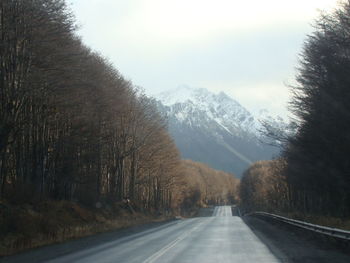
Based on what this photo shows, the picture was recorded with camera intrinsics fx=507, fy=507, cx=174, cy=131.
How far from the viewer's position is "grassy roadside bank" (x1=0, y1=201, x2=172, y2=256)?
70.5ft

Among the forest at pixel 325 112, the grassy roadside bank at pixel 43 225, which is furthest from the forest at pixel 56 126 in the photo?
the forest at pixel 325 112

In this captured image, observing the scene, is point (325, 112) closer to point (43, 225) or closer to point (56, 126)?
point (43, 225)

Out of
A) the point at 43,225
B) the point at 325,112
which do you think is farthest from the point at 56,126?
the point at 325,112

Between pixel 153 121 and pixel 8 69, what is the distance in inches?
1321

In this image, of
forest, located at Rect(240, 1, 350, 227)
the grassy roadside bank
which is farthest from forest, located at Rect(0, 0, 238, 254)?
forest, located at Rect(240, 1, 350, 227)

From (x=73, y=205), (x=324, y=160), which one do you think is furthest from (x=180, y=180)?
(x=324, y=160)

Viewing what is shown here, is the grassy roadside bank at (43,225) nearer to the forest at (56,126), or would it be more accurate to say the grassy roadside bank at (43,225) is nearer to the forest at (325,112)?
the forest at (56,126)

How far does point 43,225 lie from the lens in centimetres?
2577

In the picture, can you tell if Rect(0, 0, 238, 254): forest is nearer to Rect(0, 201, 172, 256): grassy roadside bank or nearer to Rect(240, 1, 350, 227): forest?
Rect(0, 201, 172, 256): grassy roadside bank

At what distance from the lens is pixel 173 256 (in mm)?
17578

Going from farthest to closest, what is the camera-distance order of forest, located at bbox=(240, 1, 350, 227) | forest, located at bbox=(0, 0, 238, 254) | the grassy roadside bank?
1. forest, located at bbox=(240, 1, 350, 227)
2. forest, located at bbox=(0, 0, 238, 254)
3. the grassy roadside bank

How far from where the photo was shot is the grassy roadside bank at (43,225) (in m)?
21.5

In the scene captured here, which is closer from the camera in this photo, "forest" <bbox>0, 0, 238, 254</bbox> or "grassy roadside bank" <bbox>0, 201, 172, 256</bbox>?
"grassy roadside bank" <bbox>0, 201, 172, 256</bbox>

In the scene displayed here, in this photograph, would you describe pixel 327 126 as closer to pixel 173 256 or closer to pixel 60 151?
pixel 173 256
